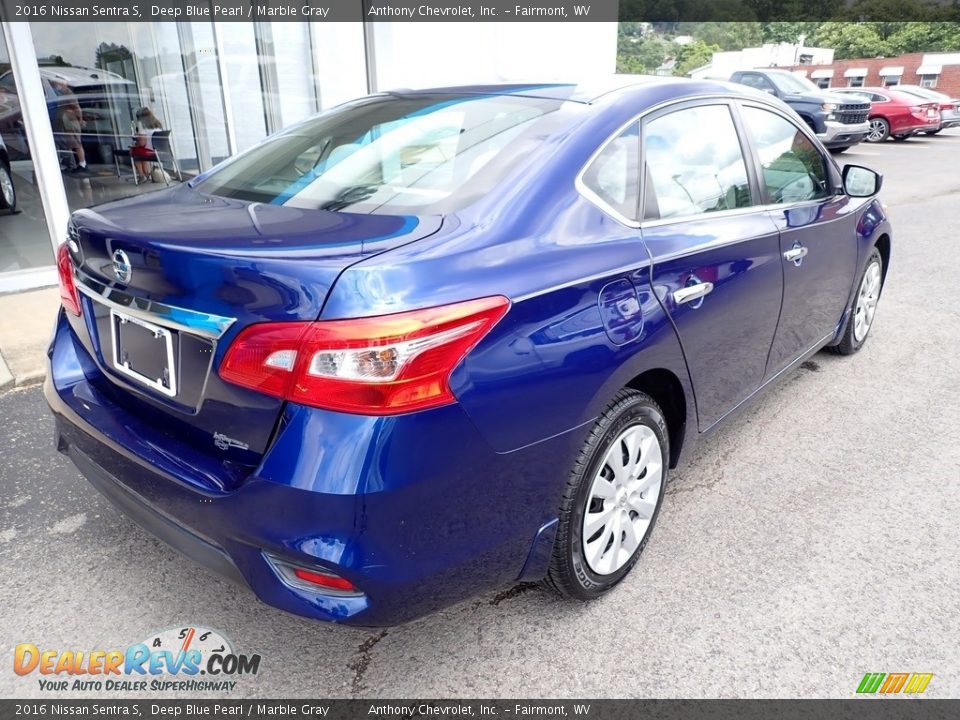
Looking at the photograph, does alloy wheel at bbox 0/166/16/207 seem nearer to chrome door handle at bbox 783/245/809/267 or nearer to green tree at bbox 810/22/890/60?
chrome door handle at bbox 783/245/809/267

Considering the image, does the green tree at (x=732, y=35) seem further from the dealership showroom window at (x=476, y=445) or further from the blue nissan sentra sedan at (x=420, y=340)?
the blue nissan sentra sedan at (x=420, y=340)

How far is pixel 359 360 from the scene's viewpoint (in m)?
1.58

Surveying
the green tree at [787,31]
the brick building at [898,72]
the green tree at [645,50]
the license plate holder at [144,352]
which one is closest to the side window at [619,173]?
the license plate holder at [144,352]

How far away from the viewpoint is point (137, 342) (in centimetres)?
191

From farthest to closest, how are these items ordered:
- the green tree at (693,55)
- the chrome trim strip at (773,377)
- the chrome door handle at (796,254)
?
the green tree at (693,55), the chrome door handle at (796,254), the chrome trim strip at (773,377)

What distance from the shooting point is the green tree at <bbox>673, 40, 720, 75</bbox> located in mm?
70312

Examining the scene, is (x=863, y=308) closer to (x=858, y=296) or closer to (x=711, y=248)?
(x=858, y=296)

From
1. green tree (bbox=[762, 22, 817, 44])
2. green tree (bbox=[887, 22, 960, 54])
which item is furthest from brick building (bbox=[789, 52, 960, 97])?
green tree (bbox=[762, 22, 817, 44])

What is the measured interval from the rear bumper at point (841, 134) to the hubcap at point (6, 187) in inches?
536

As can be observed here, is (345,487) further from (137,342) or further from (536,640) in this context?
(536,640)

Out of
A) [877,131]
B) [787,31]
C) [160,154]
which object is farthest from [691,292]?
[787,31]

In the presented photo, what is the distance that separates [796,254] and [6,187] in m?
6.70

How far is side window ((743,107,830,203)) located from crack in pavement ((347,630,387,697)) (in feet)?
7.73

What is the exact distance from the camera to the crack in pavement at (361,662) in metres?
2.04
